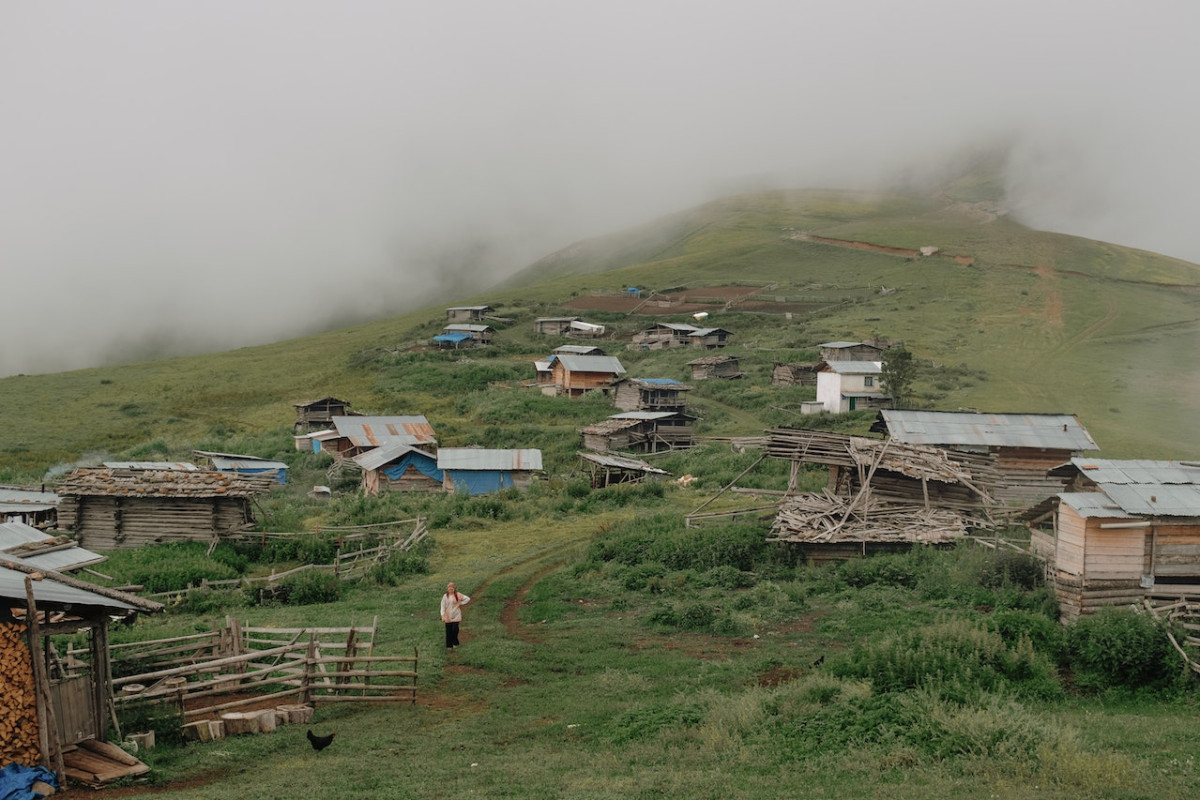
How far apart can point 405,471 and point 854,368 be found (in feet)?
116

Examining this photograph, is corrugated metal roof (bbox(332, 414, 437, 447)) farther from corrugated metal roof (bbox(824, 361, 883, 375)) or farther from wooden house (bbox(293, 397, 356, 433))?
corrugated metal roof (bbox(824, 361, 883, 375))

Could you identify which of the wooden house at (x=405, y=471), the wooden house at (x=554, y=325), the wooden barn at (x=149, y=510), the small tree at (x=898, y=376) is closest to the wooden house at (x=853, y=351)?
the small tree at (x=898, y=376)

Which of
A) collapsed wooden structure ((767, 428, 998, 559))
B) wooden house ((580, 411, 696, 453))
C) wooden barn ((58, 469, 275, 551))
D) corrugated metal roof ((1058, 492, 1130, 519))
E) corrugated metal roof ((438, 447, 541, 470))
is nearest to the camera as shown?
corrugated metal roof ((1058, 492, 1130, 519))

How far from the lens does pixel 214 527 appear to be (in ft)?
114

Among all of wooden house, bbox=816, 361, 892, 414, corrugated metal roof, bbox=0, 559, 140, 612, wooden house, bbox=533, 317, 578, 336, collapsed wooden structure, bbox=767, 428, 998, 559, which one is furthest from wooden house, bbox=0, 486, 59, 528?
wooden house, bbox=533, 317, 578, 336

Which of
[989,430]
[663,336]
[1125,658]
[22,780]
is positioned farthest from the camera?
[663,336]

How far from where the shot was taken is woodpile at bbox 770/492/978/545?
99.1 ft

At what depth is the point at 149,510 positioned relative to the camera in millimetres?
34656

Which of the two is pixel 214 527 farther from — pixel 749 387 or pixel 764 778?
pixel 749 387

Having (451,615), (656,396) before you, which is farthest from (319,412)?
(451,615)

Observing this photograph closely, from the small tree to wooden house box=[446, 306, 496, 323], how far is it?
2753 inches

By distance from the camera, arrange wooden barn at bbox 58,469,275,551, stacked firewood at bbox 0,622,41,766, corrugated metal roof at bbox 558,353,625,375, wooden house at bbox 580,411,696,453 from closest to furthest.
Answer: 1. stacked firewood at bbox 0,622,41,766
2. wooden barn at bbox 58,469,275,551
3. wooden house at bbox 580,411,696,453
4. corrugated metal roof at bbox 558,353,625,375

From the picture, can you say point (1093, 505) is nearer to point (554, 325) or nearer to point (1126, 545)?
point (1126, 545)

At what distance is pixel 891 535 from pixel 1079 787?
18.4 metres
